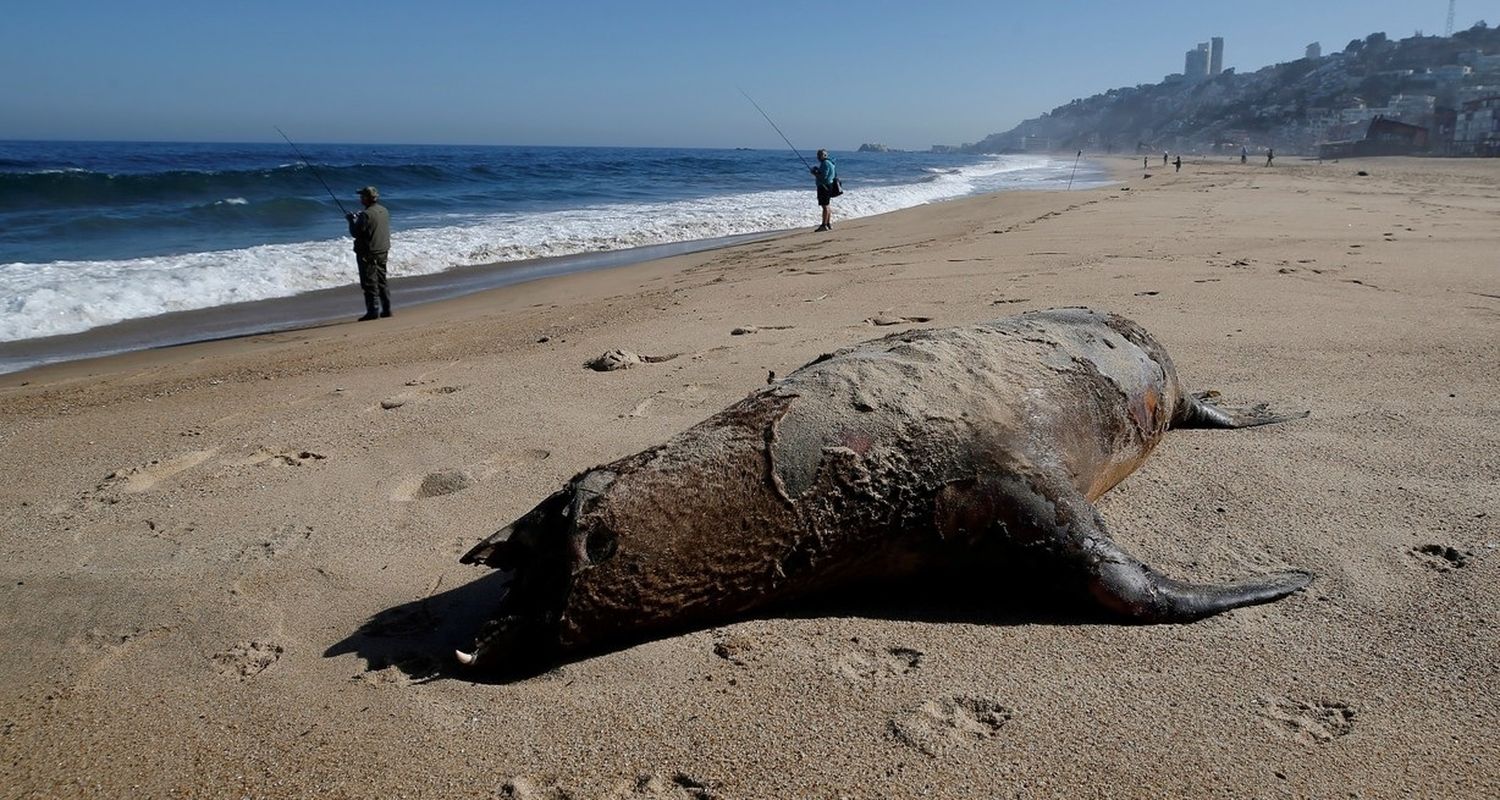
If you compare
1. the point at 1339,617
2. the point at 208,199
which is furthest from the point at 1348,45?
the point at 1339,617

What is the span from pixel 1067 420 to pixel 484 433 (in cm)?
294

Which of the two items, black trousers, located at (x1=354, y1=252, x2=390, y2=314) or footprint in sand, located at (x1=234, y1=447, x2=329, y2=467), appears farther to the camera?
black trousers, located at (x1=354, y1=252, x2=390, y2=314)

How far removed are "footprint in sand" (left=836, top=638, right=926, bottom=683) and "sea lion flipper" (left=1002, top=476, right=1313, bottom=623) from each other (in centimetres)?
57

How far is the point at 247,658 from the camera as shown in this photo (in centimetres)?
267

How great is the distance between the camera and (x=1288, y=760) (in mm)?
2031

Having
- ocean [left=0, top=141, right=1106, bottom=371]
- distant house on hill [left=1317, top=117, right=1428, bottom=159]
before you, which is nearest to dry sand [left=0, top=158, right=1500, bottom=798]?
ocean [left=0, top=141, right=1106, bottom=371]

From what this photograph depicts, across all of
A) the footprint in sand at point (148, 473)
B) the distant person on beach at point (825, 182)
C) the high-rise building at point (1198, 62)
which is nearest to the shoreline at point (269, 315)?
the distant person on beach at point (825, 182)

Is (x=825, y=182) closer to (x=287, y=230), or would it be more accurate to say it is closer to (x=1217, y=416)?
(x=287, y=230)

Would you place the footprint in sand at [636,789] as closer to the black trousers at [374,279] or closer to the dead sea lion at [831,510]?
the dead sea lion at [831,510]

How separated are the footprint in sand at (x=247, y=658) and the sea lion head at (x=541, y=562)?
0.65 metres

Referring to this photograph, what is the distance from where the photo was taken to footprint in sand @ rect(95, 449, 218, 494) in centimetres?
415

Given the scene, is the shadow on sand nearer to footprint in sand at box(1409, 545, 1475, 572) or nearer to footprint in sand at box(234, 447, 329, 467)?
footprint in sand at box(1409, 545, 1475, 572)

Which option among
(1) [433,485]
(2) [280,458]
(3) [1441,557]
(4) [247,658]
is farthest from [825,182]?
(4) [247,658]

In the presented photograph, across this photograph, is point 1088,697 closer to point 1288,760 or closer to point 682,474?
point 1288,760
